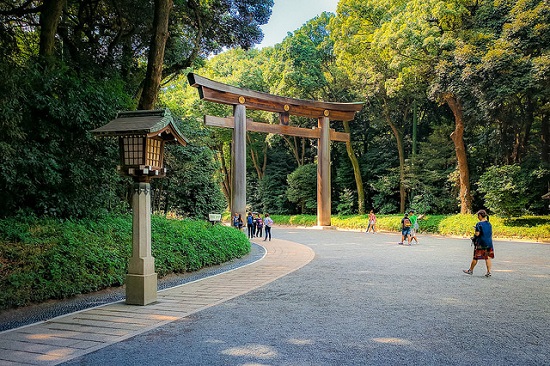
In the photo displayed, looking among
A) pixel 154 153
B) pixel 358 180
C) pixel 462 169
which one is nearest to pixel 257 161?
pixel 358 180

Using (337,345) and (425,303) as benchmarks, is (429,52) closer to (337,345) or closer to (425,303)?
(425,303)

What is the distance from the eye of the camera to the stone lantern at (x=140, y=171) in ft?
19.1

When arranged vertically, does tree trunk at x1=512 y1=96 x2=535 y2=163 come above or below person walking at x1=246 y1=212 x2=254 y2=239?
above

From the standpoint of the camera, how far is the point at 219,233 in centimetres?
1100

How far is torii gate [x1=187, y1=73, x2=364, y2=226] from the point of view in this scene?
1925 cm

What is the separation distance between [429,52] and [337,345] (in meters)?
20.1

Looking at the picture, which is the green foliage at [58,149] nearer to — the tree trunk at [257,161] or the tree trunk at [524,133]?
the tree trunk at [524,133]

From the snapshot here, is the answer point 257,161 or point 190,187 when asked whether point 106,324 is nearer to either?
point 190,187

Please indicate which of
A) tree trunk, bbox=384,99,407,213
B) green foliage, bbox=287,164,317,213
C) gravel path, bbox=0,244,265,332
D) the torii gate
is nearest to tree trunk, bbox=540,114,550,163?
tree trunk, bbox=384,99,407,213

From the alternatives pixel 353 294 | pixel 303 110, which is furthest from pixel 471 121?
pixel 353 294

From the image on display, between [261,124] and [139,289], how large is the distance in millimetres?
16934

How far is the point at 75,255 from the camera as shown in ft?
21.2

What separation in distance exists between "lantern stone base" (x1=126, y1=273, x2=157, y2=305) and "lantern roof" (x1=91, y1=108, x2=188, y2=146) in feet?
6.81

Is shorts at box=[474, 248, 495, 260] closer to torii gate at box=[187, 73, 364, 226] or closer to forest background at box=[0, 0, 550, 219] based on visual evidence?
forest background at box=[0, 0, 550, 219]
